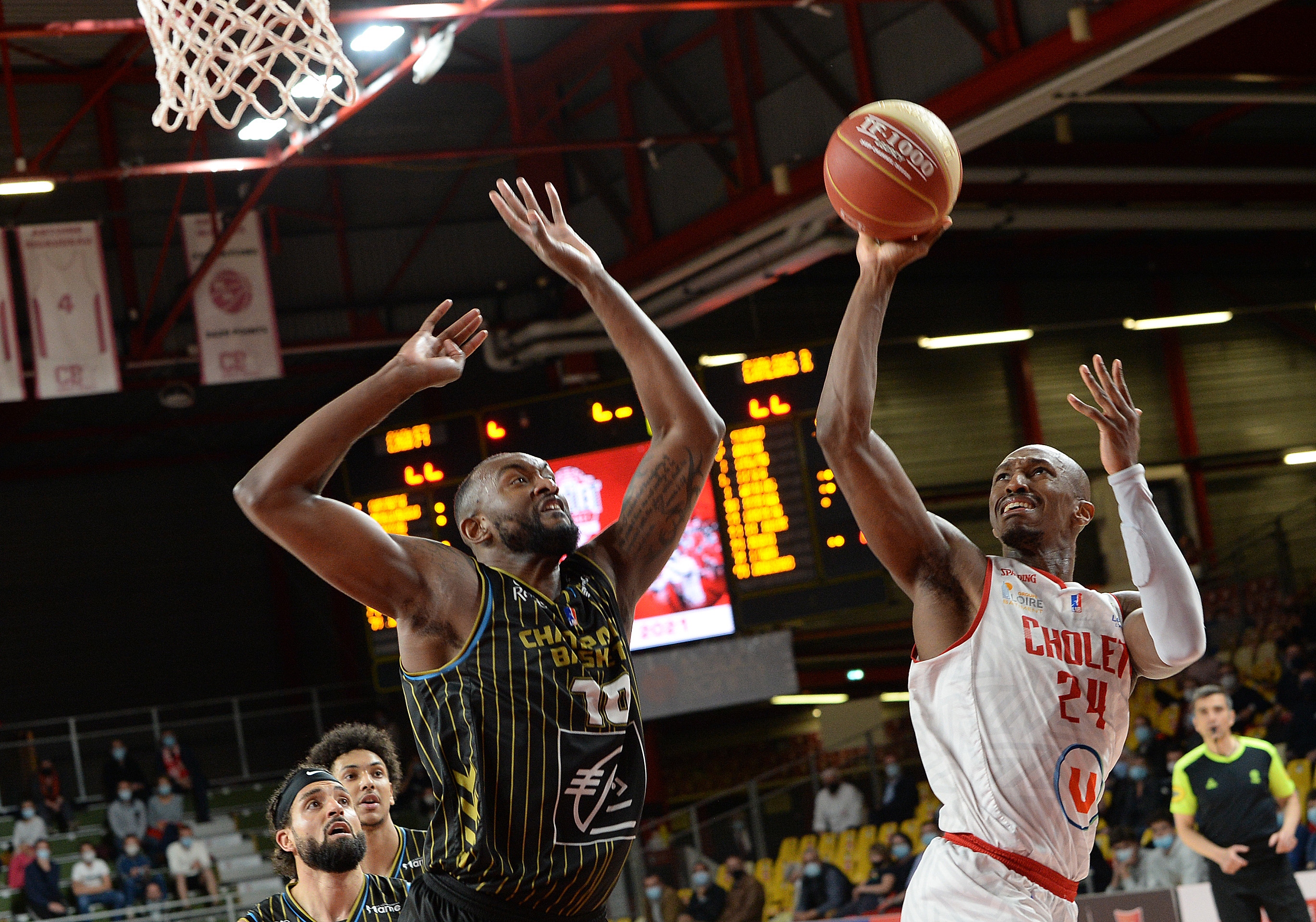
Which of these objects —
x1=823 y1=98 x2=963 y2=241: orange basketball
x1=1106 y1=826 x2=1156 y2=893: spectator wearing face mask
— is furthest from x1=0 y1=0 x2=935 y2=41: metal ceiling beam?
x1=1106 y1=826 x2=1156 y2=893: spectator wearing face mask

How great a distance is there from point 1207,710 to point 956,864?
539 cm

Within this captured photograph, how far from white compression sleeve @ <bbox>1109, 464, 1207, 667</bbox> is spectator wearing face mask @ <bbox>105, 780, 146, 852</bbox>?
16.2m

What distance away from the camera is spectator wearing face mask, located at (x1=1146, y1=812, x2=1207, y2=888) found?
11.5m

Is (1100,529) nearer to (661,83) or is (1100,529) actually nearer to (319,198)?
(661,83)

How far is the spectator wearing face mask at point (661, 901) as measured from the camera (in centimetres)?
1432

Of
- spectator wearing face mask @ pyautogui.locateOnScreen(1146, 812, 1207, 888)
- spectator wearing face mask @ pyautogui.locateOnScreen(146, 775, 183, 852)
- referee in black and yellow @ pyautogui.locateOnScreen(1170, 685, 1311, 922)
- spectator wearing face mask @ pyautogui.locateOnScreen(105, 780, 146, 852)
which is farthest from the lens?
spectator wearing face mask @ pyautogui.locateOnScreen(146, 775, 183, 852)

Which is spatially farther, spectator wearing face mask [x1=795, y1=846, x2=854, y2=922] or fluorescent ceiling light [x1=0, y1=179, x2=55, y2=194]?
spectator wearing face mask [x1=795, y1=846, x2=854, y2=922]

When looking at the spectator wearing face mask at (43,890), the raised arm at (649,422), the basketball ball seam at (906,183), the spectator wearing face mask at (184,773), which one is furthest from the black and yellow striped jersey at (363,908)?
the spectator wearing face mask at (184,773)

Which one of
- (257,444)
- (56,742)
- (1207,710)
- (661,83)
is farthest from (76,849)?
(1207,710)

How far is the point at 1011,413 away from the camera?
893 inches

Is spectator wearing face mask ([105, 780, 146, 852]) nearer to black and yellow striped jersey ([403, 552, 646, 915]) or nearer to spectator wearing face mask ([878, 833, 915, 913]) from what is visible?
spectator wearing face mask ([878, 833, 915, 913])

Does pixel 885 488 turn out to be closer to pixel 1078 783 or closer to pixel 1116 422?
pixel 1116 422

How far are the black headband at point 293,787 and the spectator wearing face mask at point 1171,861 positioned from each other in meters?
8.26

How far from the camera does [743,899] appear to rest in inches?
537
